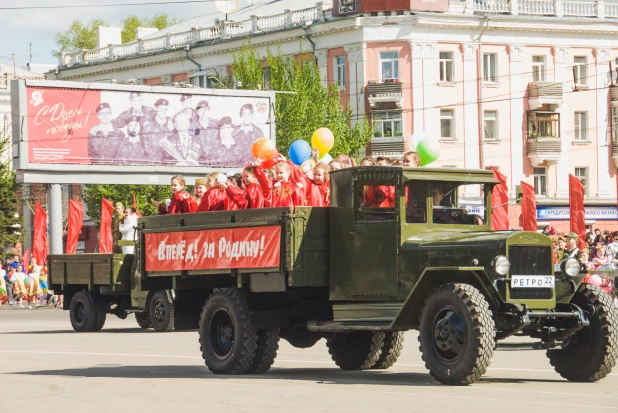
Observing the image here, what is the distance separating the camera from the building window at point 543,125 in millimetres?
67750

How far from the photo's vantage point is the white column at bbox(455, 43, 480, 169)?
66.4m

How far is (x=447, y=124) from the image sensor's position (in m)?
66.9

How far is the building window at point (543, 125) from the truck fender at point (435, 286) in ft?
175

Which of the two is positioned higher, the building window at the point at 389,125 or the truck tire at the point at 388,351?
the building window at the point at 389,125

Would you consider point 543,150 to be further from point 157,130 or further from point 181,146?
point 157,130

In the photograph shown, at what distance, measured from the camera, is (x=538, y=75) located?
223 feet

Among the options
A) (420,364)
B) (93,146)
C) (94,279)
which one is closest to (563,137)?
(93,146)

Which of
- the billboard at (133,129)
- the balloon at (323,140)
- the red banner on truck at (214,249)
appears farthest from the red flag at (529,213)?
the red banner on truck at (214,249)

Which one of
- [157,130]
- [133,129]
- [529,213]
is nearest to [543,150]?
[157,130]

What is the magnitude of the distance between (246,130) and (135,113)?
13.5 ft

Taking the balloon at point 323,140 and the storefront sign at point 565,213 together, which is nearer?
the balloon at point 323,140

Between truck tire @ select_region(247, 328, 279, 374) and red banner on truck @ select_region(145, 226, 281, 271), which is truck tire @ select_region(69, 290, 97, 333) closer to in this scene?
red banner on truck @ select_region(145, 226, 281, 271)

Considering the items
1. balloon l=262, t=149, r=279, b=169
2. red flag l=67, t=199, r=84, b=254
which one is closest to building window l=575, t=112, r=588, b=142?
red flag l=67, t=199, r=84, b=254

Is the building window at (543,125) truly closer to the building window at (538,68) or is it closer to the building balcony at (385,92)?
the building window at (538,68)
